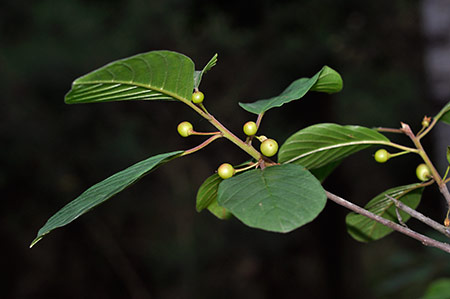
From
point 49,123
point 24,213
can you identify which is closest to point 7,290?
point 24,213

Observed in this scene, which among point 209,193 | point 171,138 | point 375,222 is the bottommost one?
point 171,138

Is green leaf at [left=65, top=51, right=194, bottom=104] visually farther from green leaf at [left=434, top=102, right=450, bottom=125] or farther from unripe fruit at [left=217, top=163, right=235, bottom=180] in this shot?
green leaf at [left=434, top=102, right=450, bottom=125]

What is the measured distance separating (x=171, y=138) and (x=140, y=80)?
18.8ft

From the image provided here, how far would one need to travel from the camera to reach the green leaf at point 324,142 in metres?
0.69

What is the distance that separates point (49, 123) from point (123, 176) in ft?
16.2

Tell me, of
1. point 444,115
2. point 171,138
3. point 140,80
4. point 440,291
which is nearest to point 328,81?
point 444,115

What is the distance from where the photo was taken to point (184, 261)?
6.50 m

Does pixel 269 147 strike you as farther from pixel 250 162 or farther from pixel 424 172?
pixel 424 172

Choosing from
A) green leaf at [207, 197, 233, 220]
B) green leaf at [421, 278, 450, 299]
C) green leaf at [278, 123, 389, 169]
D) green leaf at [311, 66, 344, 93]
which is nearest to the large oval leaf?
green leaf at [207, 197, 233, 220]

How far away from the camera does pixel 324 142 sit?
714 mm

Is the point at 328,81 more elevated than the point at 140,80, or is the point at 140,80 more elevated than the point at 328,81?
the point at 140,80

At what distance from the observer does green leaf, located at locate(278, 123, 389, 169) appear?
69cm

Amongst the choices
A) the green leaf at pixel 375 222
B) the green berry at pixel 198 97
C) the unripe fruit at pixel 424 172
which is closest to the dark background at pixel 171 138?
the green leaf at pixel 375 222

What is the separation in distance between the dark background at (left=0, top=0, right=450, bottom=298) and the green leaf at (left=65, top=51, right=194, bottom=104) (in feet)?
10.2
